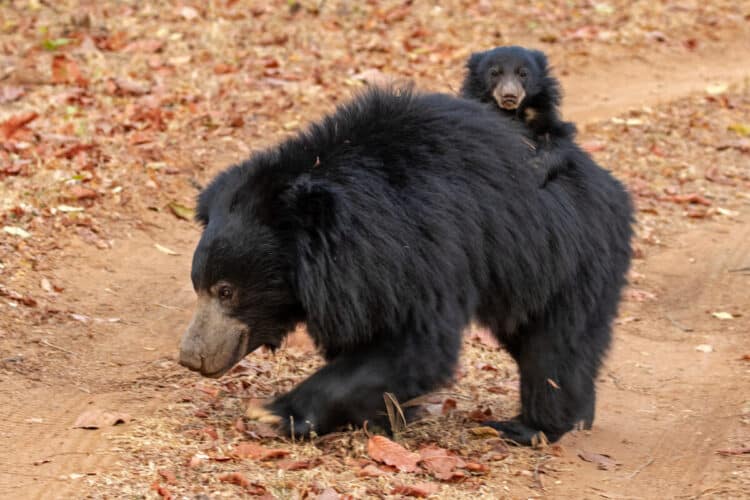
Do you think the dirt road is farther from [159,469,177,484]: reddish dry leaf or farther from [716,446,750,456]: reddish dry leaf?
[159,469,177,484]: reddish dry leaf

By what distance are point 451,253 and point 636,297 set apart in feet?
11.6

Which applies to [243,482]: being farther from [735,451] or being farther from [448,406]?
[735,451]

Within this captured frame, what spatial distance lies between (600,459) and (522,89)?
6.12 feet

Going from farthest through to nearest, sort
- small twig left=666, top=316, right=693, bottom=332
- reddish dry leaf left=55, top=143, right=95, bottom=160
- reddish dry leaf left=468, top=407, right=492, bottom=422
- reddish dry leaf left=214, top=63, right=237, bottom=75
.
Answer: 1. reddish dry leaf left=214, top=63, right=237, bottom=75
2. reddish dry leaf left=55, top=143, right=95, bottom=160
3. small twig left=666, top=316, right=693, bottom=332
4. reddish dry leaf left=468, top=407, right=492, bottom=422

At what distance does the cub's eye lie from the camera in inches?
156

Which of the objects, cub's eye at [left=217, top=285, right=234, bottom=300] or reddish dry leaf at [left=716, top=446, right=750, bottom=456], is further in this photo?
reddish dry leaf at [left=716, top=446, right=750, bottom=456]

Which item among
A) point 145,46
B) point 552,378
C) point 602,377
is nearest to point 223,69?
point 145,46

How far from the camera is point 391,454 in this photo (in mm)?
3973

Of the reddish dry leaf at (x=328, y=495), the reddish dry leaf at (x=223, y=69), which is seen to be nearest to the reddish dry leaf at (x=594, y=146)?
the reddish dry leaf at (x=223, y=69)

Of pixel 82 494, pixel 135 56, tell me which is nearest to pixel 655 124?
pixel 135 56

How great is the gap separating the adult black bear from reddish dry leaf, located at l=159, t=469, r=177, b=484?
18.7 inches

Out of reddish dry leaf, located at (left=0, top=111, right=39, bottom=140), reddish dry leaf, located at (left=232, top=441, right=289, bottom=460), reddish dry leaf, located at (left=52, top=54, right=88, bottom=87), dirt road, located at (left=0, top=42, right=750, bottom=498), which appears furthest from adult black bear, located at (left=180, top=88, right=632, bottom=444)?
reddish dry leaf, located at (left=52, top=54, right=88, bottom=87)

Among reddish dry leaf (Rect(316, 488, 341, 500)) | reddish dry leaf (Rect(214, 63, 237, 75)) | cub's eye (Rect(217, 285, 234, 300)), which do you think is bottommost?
reddish dry leaf (Rect(316, 488, 341, 500))

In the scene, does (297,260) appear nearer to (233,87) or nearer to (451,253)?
(451,253)
